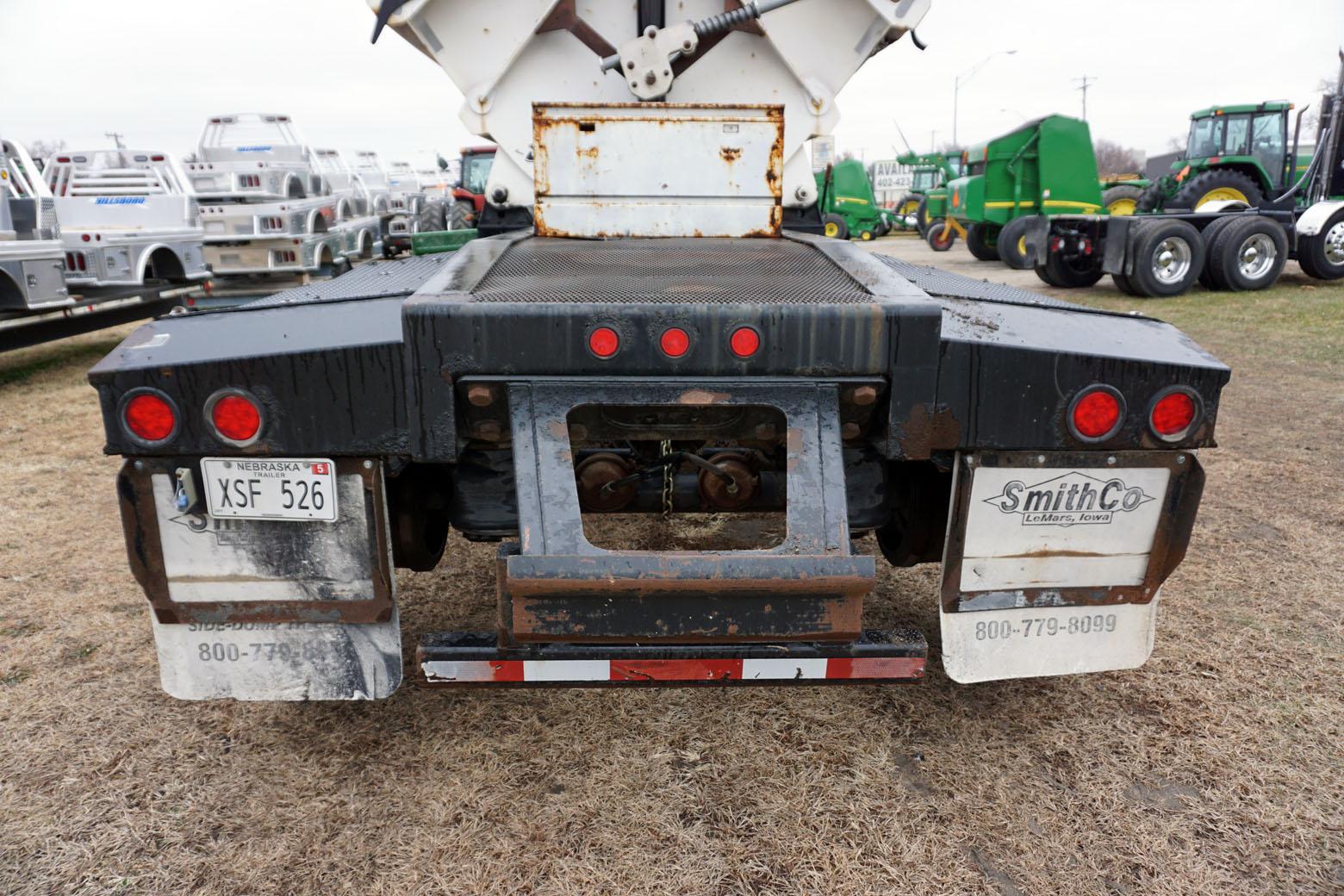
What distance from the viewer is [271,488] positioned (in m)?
2.20

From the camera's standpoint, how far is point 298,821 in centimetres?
228

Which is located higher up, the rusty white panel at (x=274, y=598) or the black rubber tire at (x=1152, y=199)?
the black rubber tire at (x=1152, y=199)

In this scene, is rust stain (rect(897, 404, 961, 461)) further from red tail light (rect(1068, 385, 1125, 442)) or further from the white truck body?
the white truck body

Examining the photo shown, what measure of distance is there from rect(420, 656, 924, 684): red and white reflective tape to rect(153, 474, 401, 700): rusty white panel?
1.19 feet

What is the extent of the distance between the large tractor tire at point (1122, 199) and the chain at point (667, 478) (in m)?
18.6

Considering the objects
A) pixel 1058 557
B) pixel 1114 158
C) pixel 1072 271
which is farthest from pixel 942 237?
pixel 1114 158

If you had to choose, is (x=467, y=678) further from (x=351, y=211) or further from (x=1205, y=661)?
(x=351, y=211)

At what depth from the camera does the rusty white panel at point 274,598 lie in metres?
2.24

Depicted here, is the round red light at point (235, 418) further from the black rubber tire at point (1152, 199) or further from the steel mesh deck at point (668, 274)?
the black rubber tire at point (1152, 199)

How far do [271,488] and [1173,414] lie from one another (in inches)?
85.6

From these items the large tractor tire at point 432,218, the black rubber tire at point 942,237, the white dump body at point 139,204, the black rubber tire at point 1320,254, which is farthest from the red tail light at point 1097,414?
the black rubber tire at point 942,237

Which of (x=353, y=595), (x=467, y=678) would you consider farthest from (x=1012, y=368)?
(x=353, y=595)

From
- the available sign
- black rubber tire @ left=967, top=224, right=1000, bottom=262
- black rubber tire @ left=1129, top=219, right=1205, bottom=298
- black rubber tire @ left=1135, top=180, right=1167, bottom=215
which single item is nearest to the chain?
black rubber tire @ left=1129, top=219, right=1205, bottom=298

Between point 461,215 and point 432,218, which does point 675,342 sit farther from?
point 432,218
